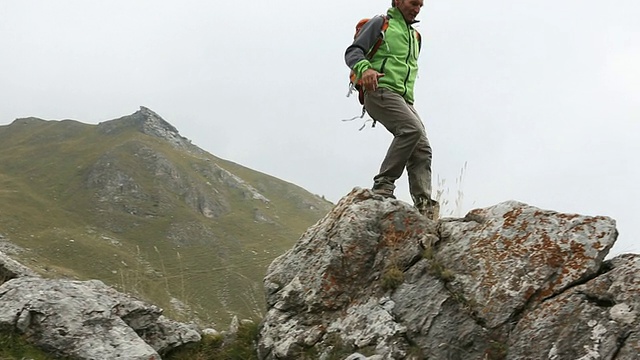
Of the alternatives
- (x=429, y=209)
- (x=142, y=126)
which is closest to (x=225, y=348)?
(x=429, y=209)

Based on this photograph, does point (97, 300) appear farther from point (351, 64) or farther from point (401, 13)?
point (401, 13)

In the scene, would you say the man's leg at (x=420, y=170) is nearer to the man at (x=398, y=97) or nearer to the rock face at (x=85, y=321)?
the man at (x=398, y=97)

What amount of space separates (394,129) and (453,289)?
2957mm

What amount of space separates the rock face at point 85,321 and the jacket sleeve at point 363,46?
4.90 metres

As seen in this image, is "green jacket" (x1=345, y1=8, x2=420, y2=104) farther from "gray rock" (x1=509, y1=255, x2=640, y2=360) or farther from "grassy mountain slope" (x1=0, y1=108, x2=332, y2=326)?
"grassy mountain slope" (x1=0, y1=108, x2=332, y2=326)

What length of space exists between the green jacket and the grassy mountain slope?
69502mm

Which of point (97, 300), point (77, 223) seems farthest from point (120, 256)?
point (97, 300)

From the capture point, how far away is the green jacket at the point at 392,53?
29.0ft

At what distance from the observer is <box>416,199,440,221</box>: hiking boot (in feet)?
30.5

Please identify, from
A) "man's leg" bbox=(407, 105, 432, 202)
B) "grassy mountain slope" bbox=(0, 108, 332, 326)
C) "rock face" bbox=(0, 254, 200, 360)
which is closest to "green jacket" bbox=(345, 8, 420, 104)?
"man's leg" bbox=(407, 105, 432, 202)

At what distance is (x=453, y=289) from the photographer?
7.32 m

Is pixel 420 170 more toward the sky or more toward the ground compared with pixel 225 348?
more toward the sky

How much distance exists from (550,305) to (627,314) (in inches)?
32.2

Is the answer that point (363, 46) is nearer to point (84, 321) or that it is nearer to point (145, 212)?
point (84, 321)
